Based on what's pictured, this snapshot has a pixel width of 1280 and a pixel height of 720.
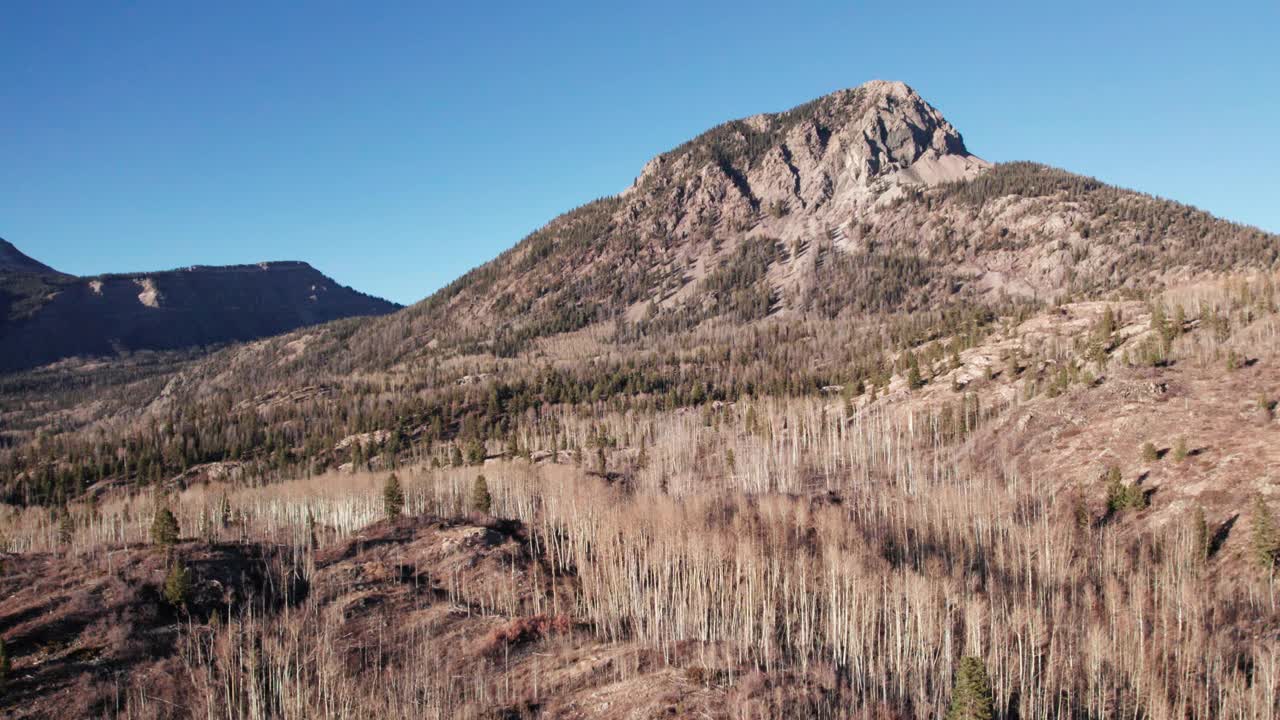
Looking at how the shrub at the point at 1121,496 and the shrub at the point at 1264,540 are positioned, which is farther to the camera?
the shrub at the point at 1121,496

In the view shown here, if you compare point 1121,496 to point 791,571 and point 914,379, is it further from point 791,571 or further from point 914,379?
point 914,379

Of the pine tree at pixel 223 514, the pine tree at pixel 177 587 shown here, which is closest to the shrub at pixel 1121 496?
the pine tree at pixel 177 587

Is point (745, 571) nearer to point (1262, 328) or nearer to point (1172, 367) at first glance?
point (1172, 367)

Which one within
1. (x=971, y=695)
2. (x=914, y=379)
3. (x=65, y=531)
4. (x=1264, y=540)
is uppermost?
(x=914, y=379)

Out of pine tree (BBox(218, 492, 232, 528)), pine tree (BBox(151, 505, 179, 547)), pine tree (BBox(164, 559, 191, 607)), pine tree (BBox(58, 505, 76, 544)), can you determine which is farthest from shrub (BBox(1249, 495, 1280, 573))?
pine tree (BBox(58, 505, 76, 544))

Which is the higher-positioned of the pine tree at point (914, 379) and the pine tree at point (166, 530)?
the pine tree at point (914, 379)

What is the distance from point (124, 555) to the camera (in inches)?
1575

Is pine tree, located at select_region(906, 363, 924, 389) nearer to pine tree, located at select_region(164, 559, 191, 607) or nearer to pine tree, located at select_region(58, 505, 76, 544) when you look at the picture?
pine tree, located at select_region(164, 559, 191, 607)

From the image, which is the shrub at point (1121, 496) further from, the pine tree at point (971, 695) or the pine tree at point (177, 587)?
the pine tree at point (177, 587)

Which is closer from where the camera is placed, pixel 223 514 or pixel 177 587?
pixel 177 587

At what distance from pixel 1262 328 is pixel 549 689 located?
6332 centimetres

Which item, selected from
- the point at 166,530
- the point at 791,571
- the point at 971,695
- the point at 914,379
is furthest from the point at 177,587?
the point at 914,379

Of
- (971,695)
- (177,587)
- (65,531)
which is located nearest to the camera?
(971,695)

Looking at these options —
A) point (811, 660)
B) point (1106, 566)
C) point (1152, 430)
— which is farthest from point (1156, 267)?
point (811, 660)
